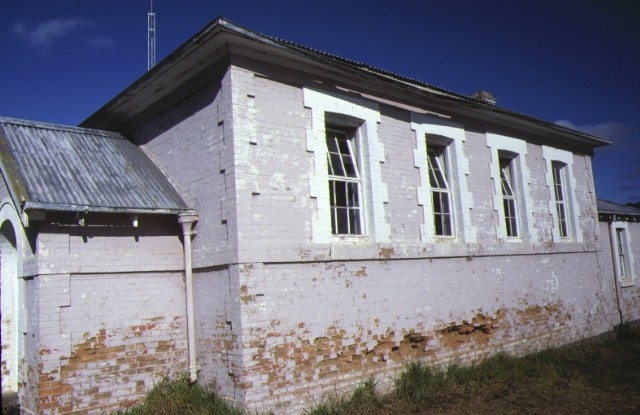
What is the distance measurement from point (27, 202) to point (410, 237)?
594cm

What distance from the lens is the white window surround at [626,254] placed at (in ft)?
48.1

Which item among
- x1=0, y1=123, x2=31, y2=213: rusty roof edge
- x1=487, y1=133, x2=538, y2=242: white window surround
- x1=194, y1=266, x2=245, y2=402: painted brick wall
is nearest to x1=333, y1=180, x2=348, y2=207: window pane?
x1=194, y1=266, x2=245, y2=402: painted brick wall

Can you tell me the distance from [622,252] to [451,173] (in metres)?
8.79

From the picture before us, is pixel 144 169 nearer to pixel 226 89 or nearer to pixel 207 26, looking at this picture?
pixel 226 89

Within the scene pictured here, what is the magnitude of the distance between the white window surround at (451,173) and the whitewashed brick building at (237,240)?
49mm

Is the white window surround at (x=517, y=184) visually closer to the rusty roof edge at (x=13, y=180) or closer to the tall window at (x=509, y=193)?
the tall window at (x=509, y=193)

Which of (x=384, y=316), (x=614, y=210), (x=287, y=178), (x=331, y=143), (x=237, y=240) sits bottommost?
(x=384, y=316)

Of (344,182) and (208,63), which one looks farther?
(344,182)

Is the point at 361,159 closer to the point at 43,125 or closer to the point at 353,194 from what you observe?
the point at 353,194

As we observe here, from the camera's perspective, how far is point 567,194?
43.6 feet

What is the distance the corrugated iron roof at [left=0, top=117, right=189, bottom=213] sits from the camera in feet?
22.2

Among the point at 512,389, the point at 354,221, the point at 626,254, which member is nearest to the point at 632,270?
the point at 626,254

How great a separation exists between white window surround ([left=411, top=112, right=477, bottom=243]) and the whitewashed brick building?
49 millimetres

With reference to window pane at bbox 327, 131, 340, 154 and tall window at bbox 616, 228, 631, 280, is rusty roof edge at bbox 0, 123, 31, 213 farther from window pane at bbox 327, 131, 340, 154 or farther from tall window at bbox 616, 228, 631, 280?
tall window at bbox 616, 228, 631, 280
